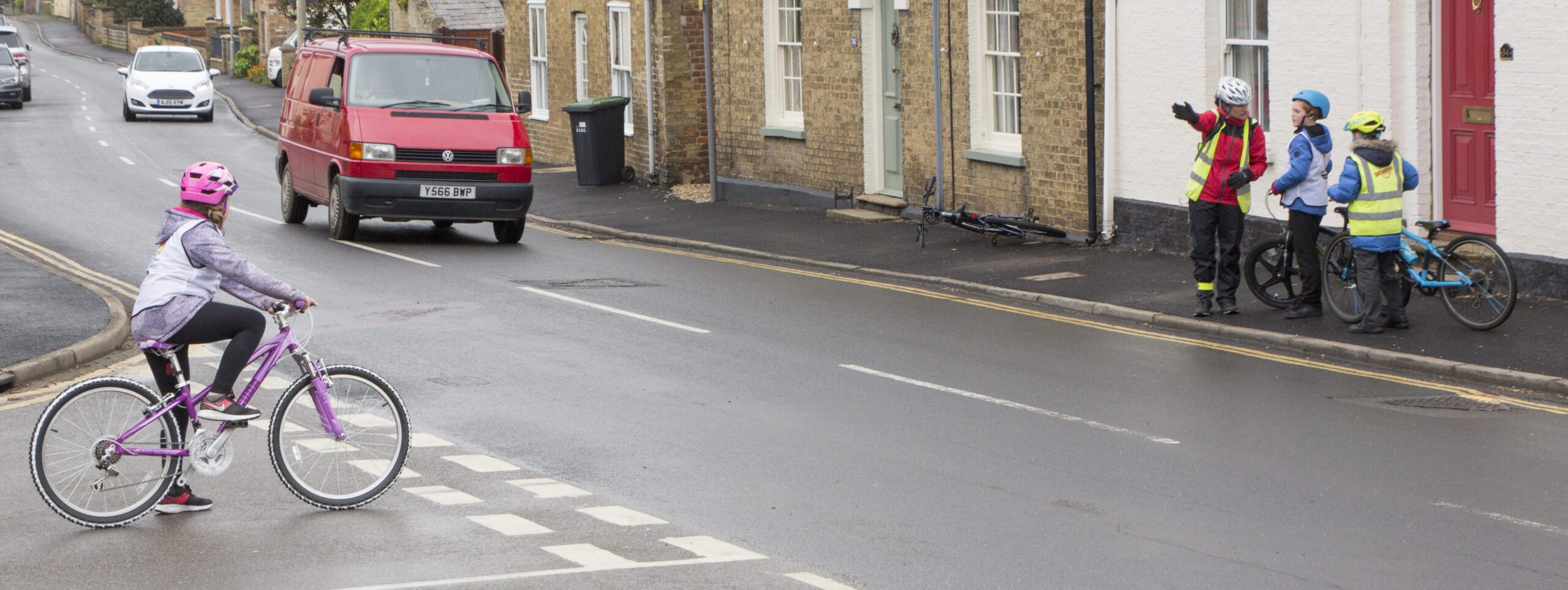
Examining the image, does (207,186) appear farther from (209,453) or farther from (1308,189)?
(1308,189)

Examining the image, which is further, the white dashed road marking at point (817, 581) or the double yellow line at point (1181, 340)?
the double yellow line at point (1181, 340)

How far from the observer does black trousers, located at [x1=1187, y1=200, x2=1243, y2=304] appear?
13.3 meters

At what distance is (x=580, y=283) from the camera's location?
16047 mm

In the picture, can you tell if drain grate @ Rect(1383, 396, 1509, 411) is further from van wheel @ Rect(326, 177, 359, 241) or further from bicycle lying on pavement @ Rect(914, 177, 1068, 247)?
van wheel @ Rect(326, 177, 359, 241)

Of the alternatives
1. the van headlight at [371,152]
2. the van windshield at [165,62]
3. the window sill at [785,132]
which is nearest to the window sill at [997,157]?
the window sill at [785,132]

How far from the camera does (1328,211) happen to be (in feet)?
49.9

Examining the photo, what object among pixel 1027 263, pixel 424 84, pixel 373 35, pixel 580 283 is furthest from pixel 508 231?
pixel 1027 263

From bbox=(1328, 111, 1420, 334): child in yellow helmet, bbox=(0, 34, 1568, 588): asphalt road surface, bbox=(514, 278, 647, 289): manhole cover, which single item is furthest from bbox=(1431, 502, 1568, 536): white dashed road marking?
bbox=(514, 278, 647, 289): manhole cover

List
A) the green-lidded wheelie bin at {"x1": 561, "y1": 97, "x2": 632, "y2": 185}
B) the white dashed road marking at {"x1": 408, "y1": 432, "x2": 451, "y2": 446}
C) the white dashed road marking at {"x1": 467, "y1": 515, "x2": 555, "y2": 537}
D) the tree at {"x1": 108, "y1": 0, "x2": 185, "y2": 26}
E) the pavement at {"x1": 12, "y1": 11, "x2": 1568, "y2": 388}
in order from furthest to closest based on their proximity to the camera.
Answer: the tree at {"x1": 108, "y1": 0, "x2": 185, "y2": 26}, the green-lidded wheelie bin at {"x1": 561, "y1": 97, "x2": 632, "y2": 185}, the pavement at {"x1": 12, "y1": 11, "x2": 1568, "y2": 388}, the white dashed road marking at {"x1": 408, "y1": 432, "x2": 451, "y2": 446}, the white dashed road marking at {"x1": 467, "y1": 515, "x2": 555, "y2": 537}

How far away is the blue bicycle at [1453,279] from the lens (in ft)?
39.0

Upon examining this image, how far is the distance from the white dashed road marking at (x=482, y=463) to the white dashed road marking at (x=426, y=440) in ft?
1.00

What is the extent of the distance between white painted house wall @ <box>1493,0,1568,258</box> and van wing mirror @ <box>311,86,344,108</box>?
11947 mm

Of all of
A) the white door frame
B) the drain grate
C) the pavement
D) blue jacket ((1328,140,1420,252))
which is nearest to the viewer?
the drain grate

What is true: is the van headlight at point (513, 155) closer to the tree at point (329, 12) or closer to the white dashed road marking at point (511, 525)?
the white dashed road marking at point (511, 525)
